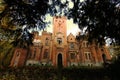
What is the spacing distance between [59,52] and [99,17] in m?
25.4

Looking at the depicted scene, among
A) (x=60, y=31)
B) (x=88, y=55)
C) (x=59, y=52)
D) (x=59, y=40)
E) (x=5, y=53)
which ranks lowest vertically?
(x=88, y=55)

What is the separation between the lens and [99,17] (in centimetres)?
1242

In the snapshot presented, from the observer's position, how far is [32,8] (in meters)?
11.6

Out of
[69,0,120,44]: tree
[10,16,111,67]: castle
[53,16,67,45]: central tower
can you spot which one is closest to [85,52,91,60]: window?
[10,16,111,67]: castle

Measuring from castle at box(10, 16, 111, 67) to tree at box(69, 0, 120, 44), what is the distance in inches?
836

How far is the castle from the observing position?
115ft

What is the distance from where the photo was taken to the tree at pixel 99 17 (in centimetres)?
1202

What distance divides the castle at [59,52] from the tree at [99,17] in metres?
21.2

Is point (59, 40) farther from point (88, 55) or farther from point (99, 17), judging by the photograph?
point (99, 17)

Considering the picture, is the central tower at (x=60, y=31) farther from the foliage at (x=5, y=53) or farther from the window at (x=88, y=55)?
the foliage at (x=5, y=53)

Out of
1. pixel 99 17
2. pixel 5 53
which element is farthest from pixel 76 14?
pixel 5 53

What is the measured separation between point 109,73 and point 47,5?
1065 centimetres

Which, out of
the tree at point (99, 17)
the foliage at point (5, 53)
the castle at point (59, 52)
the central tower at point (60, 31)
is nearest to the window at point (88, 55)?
the castle at point (59, 52)

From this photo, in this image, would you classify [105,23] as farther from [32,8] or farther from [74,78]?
[74,78]
